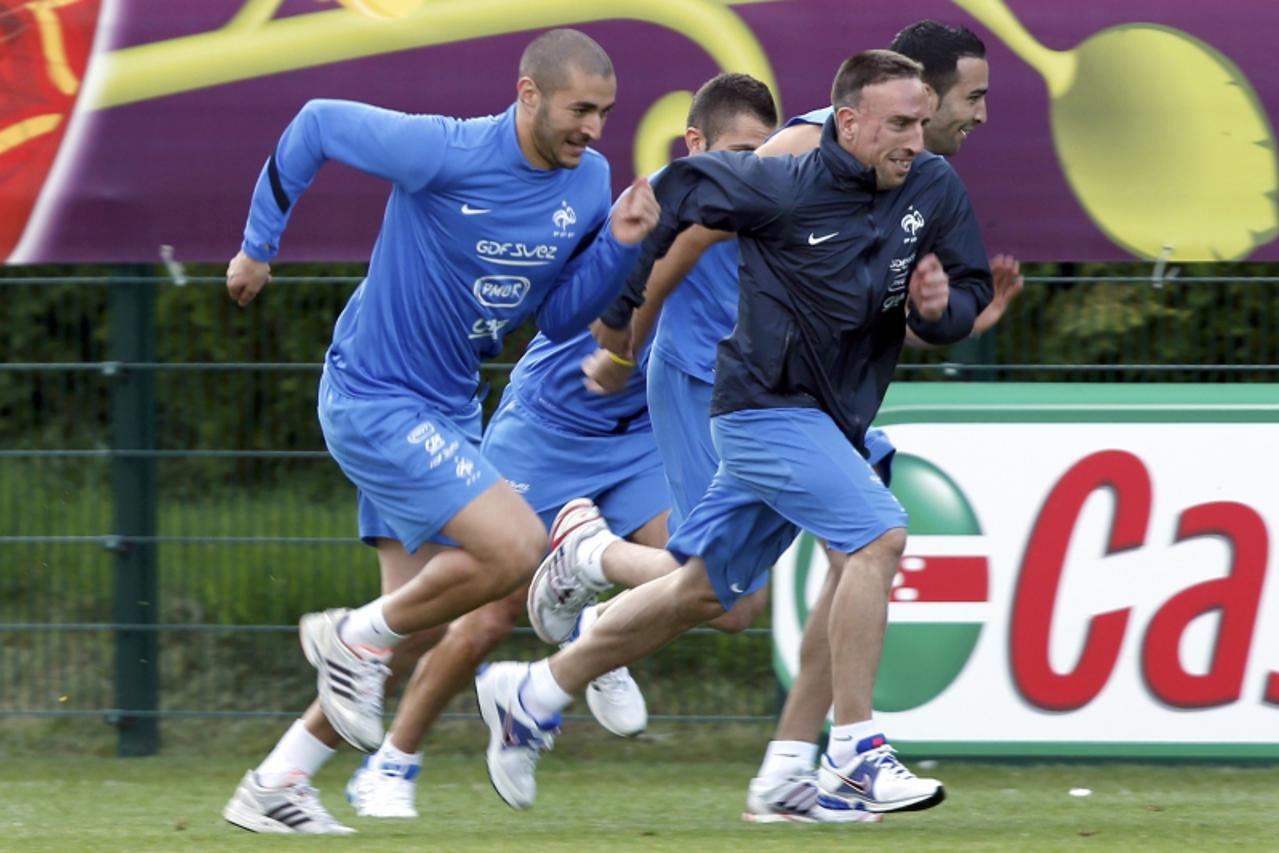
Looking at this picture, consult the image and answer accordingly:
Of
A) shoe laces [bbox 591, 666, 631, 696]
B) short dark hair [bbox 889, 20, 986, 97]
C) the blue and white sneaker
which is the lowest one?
shoe laces [bbox 591, 666, 631, 696]

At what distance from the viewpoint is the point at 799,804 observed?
19.4 ft

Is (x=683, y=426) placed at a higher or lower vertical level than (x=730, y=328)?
lower

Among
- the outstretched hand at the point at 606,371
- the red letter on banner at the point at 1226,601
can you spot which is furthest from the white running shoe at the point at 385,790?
the red letter on banner at the point at 1226,601

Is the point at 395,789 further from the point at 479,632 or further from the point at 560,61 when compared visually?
the point at 560,61

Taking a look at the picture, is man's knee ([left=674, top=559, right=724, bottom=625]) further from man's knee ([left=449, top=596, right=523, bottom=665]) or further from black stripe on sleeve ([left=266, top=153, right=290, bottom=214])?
black stripe on sleeve ([left=266, top=153, right=290, bottom=214])

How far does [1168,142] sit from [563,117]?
2.51 m

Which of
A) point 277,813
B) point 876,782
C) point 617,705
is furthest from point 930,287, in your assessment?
point 277,813

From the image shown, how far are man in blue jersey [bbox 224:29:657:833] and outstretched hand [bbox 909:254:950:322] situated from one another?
2.54 feet

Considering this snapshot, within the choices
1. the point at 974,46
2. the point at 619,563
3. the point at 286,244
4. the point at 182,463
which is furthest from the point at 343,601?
the point at 974,46

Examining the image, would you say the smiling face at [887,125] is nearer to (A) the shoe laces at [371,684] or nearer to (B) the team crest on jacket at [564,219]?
(B) the team crest on jacket at [564,219]

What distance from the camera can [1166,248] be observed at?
7344 millimetres

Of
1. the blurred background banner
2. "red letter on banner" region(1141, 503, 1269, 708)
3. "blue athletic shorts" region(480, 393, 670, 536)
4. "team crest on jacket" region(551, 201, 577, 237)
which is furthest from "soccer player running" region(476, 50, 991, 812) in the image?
the blurred background banner

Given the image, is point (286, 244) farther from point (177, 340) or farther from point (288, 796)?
point (288, 796)

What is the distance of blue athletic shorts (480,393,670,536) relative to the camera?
6.85m
